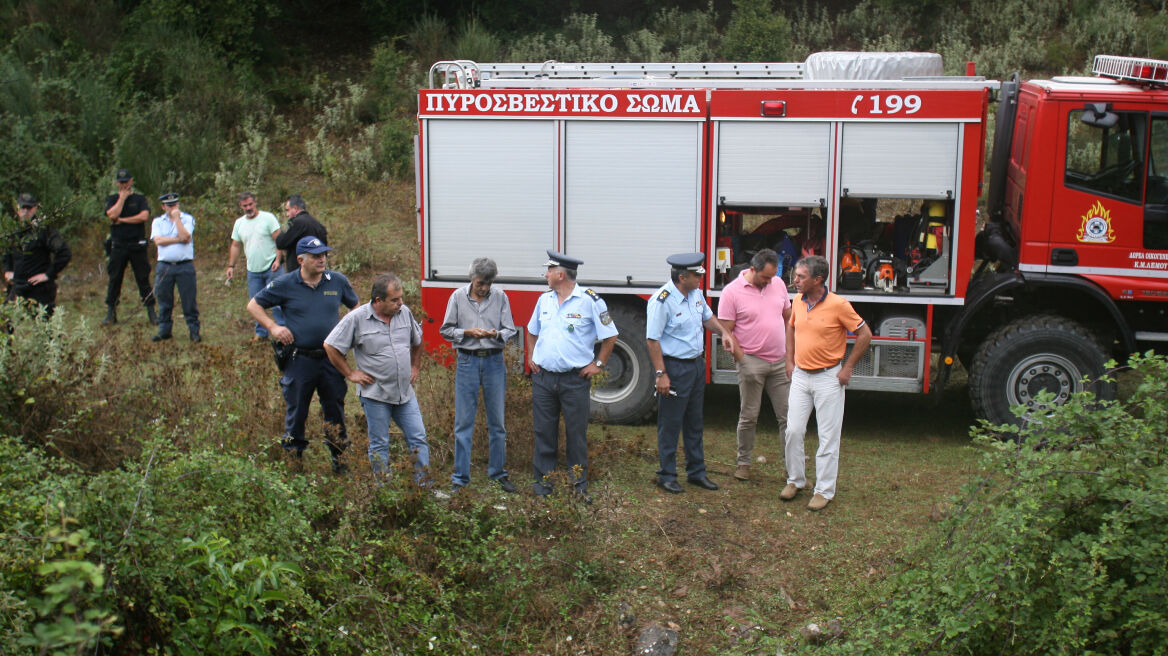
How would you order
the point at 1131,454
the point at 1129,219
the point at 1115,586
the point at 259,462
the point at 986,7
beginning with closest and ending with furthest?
the point at 1115,586 < the point at 1131,454 < the point at 259,462 < the point at 1129,219 < the point at 986,7

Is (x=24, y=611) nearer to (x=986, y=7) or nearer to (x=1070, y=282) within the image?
(x=1070, y=282)

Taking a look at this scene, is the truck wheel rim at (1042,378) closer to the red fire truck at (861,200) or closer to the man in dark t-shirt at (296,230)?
the red fire truck at (861,200)

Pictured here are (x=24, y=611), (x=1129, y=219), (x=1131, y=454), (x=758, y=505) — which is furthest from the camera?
(x=1129, y=219)

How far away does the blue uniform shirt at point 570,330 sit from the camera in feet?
22.6

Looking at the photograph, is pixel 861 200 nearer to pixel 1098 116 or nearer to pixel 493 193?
pixel 1098 116

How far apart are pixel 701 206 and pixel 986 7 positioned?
12.8 meters

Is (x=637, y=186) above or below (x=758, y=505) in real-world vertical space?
above

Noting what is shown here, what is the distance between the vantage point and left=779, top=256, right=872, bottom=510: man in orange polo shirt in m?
6.83

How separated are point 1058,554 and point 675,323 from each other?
10.6 feet

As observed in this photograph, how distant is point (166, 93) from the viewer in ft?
55.8

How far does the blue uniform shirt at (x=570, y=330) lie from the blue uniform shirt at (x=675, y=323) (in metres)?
0.33

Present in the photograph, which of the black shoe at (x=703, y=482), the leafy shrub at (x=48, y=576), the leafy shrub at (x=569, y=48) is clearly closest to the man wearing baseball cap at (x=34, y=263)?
the leafy shrub at (x=48, y=576)

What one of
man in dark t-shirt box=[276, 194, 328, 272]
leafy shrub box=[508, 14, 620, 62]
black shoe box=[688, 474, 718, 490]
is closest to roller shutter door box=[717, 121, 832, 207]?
black shoe box=[688, 474, 718, 490]

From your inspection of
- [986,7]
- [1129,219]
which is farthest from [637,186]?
[986,7]
